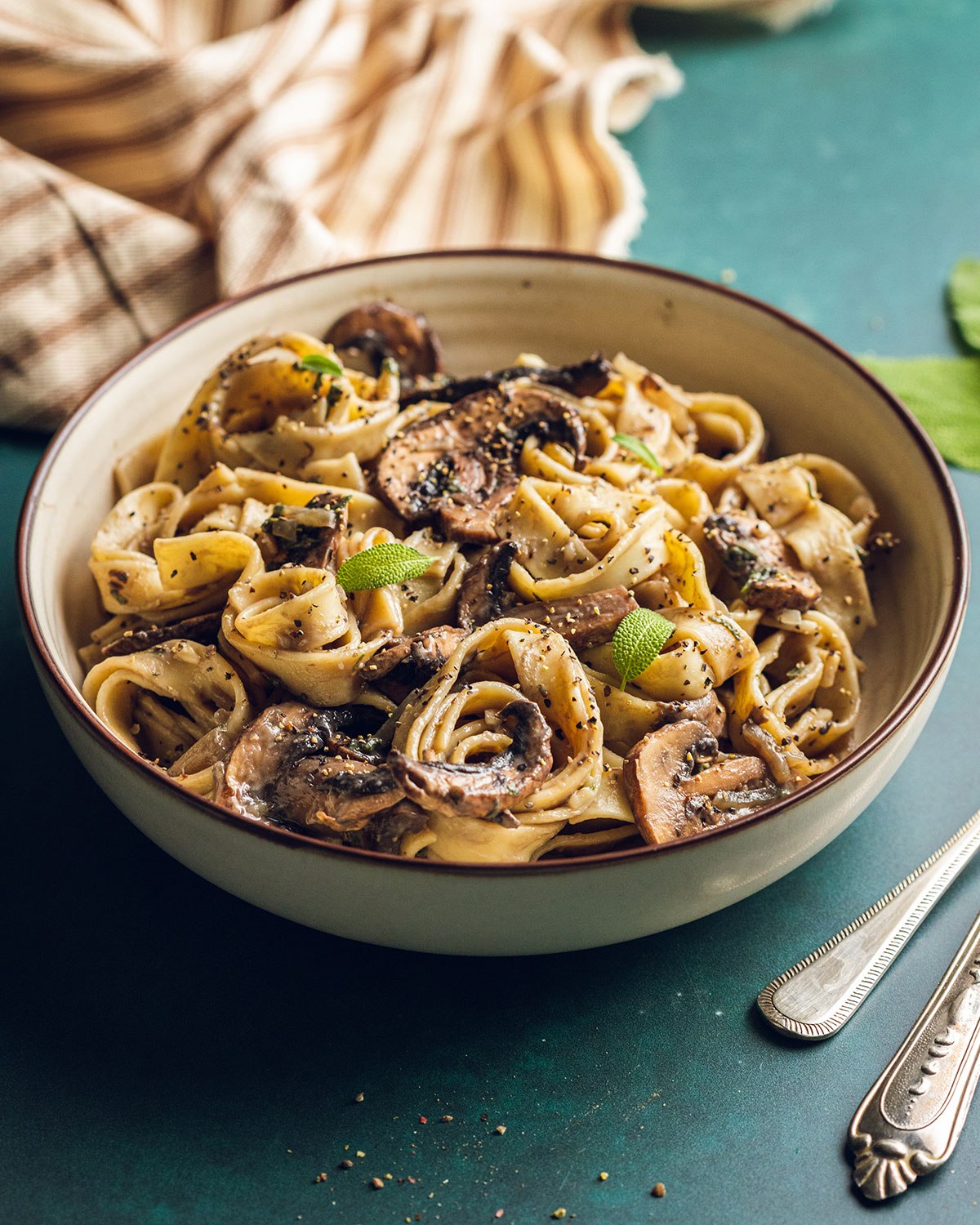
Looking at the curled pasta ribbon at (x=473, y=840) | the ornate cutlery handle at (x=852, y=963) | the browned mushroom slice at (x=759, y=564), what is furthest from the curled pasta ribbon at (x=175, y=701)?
the ornate cutlery handle at (x=852, y=963)

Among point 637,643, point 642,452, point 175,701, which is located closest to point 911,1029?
point 637,643

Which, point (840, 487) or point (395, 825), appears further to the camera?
point (840, 487)

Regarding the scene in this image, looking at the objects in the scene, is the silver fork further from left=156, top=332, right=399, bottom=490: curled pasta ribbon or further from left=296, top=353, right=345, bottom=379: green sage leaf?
left=296, top=353, right=345, bottom=379: green sage leaf

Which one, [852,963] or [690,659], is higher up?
[690,659]

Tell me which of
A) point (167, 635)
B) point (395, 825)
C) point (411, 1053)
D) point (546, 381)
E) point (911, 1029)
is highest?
point (546, 381)

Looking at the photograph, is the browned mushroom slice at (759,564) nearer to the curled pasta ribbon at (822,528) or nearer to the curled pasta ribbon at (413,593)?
the curled pasta ribbon at (822,528)

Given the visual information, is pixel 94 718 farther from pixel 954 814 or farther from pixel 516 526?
pixel 954 814

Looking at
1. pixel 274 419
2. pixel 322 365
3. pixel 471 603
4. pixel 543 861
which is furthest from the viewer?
pixel 274 419

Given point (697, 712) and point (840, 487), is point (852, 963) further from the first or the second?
point (840, 487)
